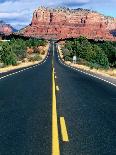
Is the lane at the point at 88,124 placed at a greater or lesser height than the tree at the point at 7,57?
greater

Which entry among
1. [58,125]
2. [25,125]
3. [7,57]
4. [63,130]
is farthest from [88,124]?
[7,57]

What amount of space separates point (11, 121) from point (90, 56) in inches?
3672

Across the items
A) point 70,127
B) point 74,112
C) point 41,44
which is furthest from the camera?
point 41,44

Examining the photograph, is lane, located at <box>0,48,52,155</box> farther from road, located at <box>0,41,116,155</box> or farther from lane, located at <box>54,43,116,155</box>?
lane, located at <box>54,43,116,155</box>

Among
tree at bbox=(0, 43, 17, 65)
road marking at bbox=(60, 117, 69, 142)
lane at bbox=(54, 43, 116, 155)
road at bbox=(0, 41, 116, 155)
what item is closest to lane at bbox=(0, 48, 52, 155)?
road at bbox=(0, 41, 116, 155)

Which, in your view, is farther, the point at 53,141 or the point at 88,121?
the point at 88,121

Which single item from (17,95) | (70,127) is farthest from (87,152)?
(17,95)

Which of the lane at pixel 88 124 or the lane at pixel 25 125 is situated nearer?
the lane at pixel 25 125

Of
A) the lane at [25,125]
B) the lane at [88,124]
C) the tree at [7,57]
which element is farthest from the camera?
the tree at [7,57]

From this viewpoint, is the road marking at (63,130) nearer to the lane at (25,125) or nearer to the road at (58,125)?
the road at (58,125)

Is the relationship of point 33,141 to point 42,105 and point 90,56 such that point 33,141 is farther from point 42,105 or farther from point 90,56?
point 90,56

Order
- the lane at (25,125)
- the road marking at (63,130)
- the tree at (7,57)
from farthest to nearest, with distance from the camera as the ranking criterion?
the tree at (7,57), the road marking at (63,130), the lane at (25,125)

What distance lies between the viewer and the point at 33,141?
8461 mm

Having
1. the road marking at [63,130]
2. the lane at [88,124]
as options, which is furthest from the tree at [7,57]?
the road marking at [63,130]
